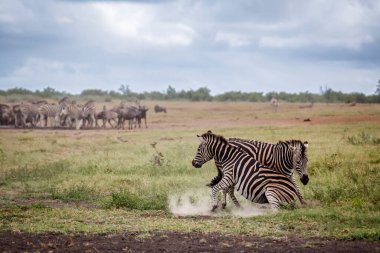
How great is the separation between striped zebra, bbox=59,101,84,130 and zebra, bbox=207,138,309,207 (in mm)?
24011

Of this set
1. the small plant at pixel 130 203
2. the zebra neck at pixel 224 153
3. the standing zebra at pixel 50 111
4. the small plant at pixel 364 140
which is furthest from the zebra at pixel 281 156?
the standing zebra at pixel 50 111

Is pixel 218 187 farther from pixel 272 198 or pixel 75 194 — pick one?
pixel 75 194

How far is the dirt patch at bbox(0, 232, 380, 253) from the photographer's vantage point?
8.72 metres

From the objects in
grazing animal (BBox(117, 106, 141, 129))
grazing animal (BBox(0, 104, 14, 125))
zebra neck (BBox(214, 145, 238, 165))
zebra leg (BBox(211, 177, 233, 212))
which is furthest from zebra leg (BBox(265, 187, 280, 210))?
grazing animal (BBox(0, 104, 14, 125))

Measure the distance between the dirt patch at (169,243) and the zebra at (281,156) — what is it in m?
2.99

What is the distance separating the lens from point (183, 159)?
20594mm

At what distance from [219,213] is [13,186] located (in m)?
6.07

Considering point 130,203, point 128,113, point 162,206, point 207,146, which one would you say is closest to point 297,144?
point 207,146

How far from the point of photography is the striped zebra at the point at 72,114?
37344mm

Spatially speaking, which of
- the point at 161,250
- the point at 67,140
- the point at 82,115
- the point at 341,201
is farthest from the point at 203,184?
the point at 82,115

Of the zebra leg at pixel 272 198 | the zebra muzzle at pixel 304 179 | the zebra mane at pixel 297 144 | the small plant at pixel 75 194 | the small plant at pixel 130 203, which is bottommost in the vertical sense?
the small plant at pixel 75 194

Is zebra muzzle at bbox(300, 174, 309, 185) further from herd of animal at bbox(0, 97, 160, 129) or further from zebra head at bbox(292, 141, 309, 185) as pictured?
herd of animal at bbox(0, 97, 160, 129)

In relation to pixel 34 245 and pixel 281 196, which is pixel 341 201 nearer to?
pixel 281 196

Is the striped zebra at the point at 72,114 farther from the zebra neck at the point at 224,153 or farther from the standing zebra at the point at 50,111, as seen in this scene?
the zebra neck at the point at 224,153
